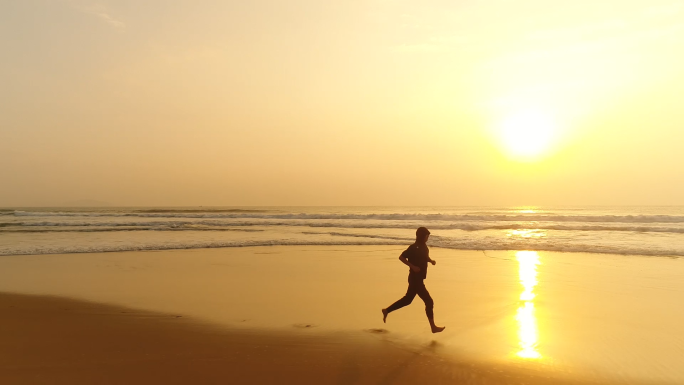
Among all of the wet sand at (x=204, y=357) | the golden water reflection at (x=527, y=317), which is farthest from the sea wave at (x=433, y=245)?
the wet sand at (x=204, y=357)

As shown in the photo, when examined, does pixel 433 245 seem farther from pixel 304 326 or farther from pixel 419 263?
pixel 419 263

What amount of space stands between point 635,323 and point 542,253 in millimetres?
9731

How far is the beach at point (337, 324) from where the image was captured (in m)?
5.46

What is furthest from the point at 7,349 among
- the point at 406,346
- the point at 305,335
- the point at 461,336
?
the point at 461,336

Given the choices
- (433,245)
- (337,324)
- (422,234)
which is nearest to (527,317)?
(422,234)

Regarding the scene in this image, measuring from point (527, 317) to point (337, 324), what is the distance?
328 cm

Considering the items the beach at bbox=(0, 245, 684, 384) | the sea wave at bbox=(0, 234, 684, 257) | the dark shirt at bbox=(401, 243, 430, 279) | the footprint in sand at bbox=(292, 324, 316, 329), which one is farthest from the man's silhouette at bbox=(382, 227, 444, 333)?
the sea wave at bbox=(0, 234, 684, 257)

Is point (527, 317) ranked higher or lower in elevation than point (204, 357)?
higher

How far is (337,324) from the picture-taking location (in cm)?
740

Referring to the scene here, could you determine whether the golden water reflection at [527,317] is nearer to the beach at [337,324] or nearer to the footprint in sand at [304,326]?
the beach at [337,324]

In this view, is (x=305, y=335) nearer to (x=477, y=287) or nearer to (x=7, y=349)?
(x=7, y=349)

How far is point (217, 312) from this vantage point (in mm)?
8211

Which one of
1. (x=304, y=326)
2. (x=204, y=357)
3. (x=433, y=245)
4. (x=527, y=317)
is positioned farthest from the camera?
(x=433, y=245)

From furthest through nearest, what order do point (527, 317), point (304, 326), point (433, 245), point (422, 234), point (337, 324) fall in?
1. point (433, 245)
2. point (527, 317)
3. point (337, 324)
4. point (304, 326)
5. point (422, 234)
